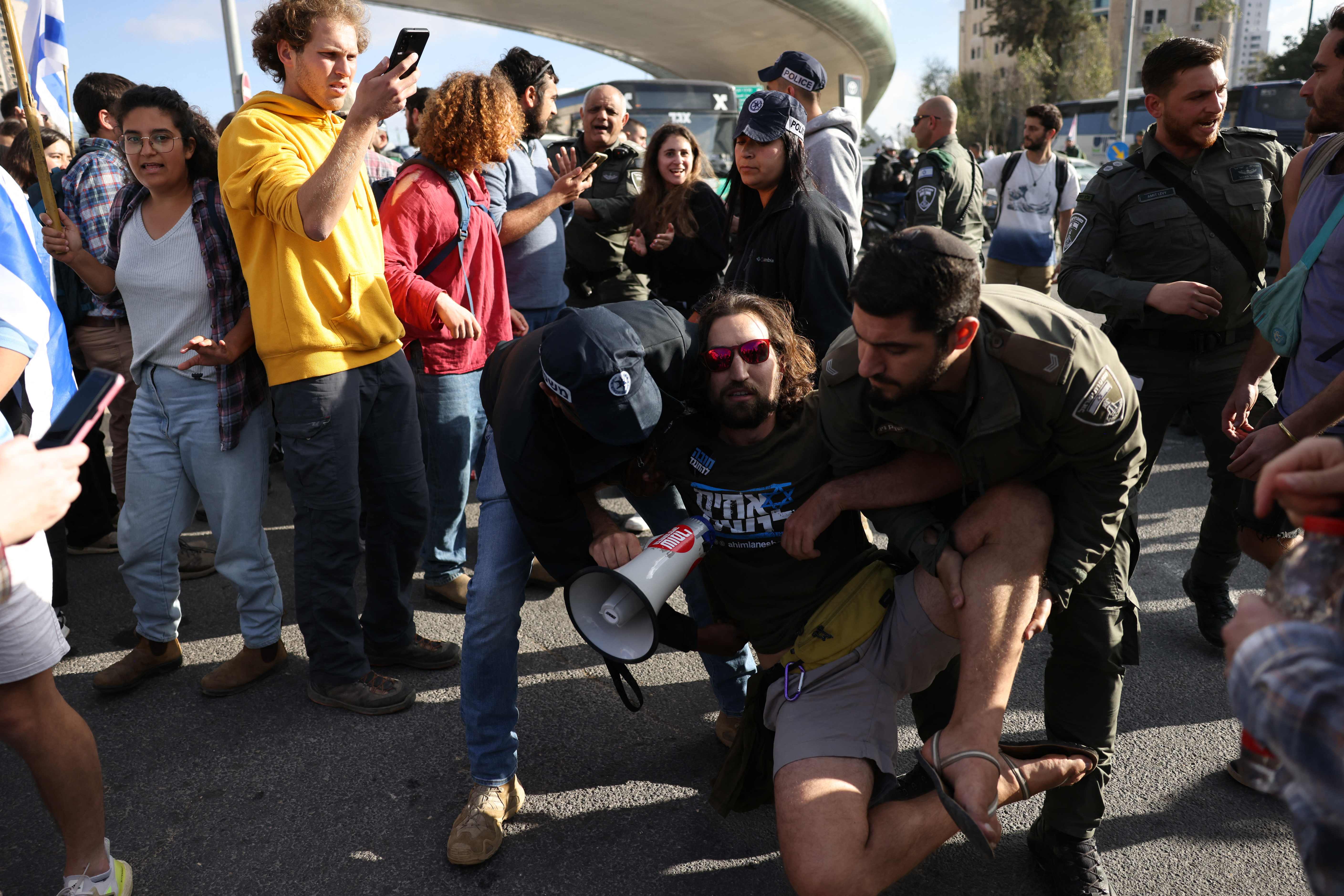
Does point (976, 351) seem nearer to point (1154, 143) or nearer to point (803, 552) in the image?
point (803, 552)

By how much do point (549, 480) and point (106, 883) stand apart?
4.75ft

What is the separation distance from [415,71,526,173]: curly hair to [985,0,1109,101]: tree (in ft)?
184

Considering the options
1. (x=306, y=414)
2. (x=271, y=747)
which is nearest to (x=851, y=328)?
(x=306, y=414)

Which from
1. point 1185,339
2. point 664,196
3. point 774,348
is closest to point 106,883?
point 774,348

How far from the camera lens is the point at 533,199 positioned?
425 cm

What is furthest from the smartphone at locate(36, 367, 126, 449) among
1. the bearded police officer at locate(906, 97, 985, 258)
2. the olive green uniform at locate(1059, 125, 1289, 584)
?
the bearded police officer at locate(906, 97, 985, 258)

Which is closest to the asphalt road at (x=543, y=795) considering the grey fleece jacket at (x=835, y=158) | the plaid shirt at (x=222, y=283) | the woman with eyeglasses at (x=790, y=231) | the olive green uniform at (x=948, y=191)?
the plaid shirt at (x=222, y=283)

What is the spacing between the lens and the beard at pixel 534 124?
15.0 feet

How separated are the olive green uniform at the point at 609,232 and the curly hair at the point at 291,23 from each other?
6.63ft

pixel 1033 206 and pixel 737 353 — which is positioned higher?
pixel 1033 206

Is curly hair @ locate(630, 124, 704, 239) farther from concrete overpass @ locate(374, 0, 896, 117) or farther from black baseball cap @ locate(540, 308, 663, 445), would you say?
concrete overpass @ locate(374, 0, 896, 117)

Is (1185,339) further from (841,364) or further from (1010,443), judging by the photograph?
(841,364)

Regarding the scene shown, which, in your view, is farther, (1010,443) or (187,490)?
(187,490)

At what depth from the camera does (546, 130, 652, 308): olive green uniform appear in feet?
16.0
